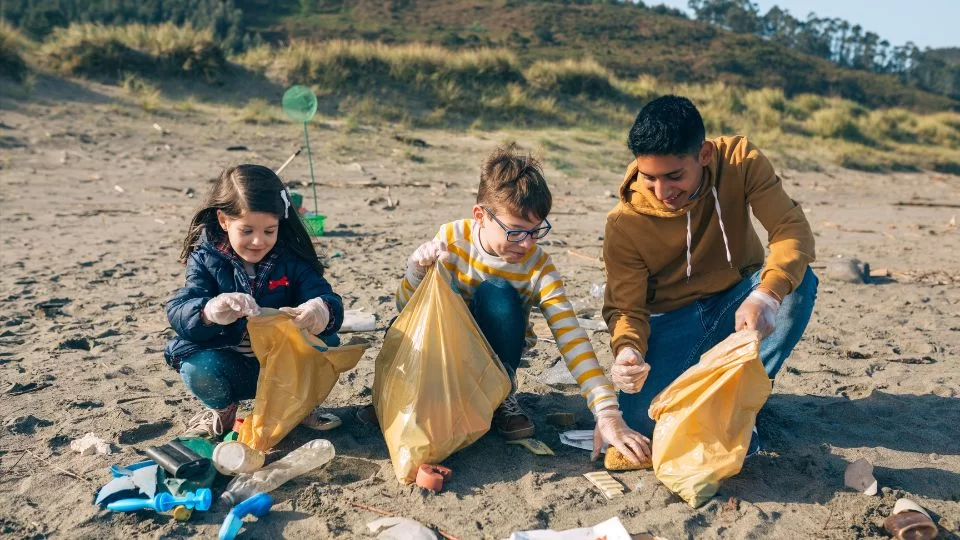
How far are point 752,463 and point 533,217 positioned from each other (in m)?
1.15

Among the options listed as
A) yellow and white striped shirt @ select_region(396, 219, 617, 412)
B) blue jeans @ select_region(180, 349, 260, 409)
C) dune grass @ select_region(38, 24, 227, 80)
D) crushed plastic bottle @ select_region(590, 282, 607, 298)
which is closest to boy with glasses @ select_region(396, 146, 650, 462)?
yellow and white striped shirt @ select_region(396, 219, 617, 412)

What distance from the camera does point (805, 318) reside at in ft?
9.71

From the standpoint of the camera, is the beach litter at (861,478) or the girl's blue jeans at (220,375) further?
the girl's blue jeans at (220,375)

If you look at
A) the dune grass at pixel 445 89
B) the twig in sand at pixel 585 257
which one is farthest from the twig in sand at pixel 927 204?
the twig in sand at pixel 585 257

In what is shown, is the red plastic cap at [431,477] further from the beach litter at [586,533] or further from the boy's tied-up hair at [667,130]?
the boy's tied-up hair at [667,130]

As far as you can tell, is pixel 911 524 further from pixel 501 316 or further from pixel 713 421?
pixel 501 316

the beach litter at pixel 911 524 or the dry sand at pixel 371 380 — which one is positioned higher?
the beach litter at pixel 911 524

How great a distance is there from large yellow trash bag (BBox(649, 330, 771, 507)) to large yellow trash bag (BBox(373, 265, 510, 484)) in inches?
23.8

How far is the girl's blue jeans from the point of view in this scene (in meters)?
2.86

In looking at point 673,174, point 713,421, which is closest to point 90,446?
point 713,421

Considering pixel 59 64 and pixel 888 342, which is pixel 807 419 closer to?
pixel 888 342

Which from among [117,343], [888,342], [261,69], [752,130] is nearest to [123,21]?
[261,69]

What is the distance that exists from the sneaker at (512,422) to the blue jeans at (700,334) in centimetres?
39

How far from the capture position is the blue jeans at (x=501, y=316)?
9.60ft
